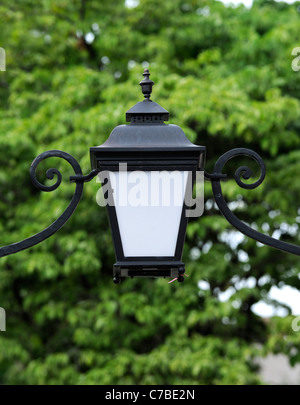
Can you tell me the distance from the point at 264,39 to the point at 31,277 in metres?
3.49

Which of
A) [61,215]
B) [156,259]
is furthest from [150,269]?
[61,215]

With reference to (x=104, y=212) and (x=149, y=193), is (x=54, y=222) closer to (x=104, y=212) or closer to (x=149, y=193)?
(x=149, y=193)

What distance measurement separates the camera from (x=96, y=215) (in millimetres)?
6945

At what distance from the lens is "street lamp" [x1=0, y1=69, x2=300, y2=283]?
74.6 inches

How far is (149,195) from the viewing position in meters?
1.91

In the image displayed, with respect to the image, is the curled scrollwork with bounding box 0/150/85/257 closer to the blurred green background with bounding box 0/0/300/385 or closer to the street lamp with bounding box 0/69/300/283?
the street lamp with bounding box 0/69/300/283

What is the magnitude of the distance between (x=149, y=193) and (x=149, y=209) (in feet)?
0.16

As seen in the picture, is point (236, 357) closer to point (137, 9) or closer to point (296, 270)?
point (296, 270)

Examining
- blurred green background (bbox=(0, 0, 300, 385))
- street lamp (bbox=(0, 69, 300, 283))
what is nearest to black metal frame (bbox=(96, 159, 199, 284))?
street lamp (bbox=(0, 69, 300, 283))

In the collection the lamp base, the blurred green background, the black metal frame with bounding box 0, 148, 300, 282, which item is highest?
the black metal frame with bounding box 0, 148, 300, 282

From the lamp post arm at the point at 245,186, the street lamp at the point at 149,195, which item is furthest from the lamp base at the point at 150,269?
the lamp post arm at the point at 245,186

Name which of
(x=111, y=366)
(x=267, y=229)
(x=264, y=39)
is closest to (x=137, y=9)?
(x=264, y=39)

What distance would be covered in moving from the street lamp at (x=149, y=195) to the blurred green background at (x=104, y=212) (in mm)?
4095

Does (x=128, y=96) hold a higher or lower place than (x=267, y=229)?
higher
